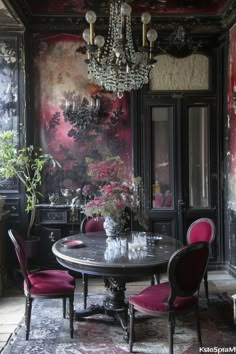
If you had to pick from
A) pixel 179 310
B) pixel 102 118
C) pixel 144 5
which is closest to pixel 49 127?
pixel 102 118

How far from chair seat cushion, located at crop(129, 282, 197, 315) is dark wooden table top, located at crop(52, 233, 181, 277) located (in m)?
0.23

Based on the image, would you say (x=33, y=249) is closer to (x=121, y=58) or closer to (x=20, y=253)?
(x=20, y=253)

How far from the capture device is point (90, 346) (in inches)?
134

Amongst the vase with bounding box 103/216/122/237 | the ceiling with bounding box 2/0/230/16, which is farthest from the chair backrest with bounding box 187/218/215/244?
the ceiling with bounding box 2/0/230/16

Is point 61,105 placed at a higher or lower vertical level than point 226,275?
higher

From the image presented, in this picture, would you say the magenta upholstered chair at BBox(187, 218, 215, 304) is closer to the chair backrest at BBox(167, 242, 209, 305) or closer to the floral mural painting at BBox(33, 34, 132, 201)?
the chair backrest at BBox(167, 242, 209, 305)

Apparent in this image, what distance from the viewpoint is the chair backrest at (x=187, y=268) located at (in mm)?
2994

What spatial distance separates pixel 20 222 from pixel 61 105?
169 centimetres

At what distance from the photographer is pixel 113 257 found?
3352 mm

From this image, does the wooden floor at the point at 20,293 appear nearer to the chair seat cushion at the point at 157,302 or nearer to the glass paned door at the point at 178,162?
the chair seat cushion at the point at 157,302

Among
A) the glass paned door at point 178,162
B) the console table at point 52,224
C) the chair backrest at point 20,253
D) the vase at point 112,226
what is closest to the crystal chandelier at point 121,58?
the vase at point 112,226

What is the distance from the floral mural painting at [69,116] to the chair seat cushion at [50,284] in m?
2.10

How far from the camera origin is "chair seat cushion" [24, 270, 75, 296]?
353 cm

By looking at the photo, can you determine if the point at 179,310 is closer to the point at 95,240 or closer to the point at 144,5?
the point at 95,240
